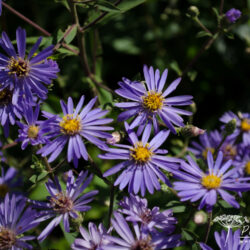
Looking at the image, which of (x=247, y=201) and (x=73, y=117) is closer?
(x=73, y=117)

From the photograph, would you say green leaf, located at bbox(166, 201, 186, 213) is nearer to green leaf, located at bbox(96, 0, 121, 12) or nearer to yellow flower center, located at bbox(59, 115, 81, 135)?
yellow flower center, located at bbox(59, 115, 81, 135)

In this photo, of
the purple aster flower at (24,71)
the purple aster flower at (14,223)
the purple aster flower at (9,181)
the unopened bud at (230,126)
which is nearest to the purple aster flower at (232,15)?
the unopened bud at (230,126)

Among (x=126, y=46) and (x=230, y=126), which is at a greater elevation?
(x=126, y=46)

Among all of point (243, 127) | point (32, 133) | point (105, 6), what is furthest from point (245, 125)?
point (32, 133)

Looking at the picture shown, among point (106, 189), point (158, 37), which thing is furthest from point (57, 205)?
point (158, 37)

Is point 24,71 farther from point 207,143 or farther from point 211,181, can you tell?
point 207,143

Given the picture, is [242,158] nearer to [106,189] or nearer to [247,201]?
[247,201]
